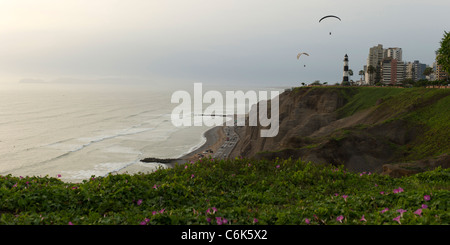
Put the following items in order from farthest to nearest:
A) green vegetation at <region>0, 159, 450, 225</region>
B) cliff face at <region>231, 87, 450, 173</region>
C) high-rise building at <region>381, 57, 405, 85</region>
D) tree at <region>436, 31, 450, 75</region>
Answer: high-rise building at <region>381, 57, 405, 85</region> → tree at <region>436, 31, 450, 75</region> → cliff face at <region>231, 87, 450, 173</region> → green vegetation at <region>0, 159, 450, 225</region>

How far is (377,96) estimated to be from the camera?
2495 inches

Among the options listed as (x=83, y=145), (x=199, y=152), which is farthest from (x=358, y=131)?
(x=83, y=145)

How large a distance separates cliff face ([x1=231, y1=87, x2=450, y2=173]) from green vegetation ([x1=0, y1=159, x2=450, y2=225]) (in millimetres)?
13541

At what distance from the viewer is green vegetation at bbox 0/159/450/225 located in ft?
26.1

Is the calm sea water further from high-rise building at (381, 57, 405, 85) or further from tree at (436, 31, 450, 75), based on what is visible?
high-rise building at (381, 57, 405, 85)

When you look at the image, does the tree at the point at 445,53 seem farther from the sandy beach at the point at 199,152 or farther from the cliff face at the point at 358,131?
the sandy beach at the point at 199,152

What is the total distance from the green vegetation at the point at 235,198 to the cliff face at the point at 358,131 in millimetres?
13541

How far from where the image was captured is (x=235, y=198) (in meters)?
11.8

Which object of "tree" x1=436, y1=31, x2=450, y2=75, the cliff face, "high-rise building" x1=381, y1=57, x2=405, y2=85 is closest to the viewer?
the cliff face

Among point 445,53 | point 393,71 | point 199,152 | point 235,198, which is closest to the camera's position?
point 235,198

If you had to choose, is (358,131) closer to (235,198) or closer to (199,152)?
(199,152)

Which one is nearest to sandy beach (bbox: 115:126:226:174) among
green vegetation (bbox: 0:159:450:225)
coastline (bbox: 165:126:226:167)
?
coastline (bbox: 165:126:226:167)

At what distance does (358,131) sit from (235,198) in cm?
3299
